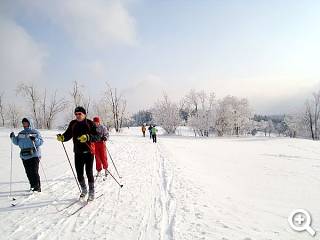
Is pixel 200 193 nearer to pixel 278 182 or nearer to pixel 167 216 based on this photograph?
pixel 167 216

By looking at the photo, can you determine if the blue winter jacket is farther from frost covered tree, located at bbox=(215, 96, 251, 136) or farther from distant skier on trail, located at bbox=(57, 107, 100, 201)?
frost covered tree, located at bbox=(215, 96, 251, 136)

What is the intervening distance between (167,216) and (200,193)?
229 centimetres

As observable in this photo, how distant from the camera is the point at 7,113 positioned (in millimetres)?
81250

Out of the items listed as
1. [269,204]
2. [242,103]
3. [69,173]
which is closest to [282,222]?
[269,204]

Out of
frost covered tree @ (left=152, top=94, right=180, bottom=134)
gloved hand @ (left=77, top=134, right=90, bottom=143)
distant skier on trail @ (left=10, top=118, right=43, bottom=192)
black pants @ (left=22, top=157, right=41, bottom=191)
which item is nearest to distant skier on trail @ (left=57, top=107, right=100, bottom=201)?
gloved hand @ (left=77, top=134, right=90, bottom=143)

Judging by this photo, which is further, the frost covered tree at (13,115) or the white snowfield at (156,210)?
the frost covered tree at (13,115)

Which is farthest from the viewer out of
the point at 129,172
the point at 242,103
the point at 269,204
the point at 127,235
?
the point at 242,103

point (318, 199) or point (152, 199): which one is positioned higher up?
point (152, 199)

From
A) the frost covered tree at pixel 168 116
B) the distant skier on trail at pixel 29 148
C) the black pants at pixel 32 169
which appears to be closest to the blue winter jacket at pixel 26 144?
the distant skier on trail at pixel 29 148

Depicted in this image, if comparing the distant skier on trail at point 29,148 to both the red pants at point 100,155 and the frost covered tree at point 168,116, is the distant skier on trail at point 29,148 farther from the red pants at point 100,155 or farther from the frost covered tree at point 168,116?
the frost covered tree at point 168,116

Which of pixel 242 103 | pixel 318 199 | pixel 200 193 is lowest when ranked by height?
pixel 318 199

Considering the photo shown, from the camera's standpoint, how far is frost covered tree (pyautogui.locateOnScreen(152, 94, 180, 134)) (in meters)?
70.4

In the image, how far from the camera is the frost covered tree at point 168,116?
2771 inches

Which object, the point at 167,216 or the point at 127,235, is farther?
the point at 167,216
